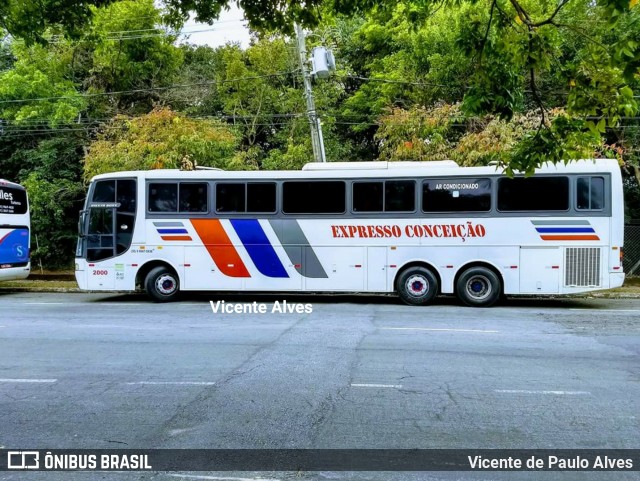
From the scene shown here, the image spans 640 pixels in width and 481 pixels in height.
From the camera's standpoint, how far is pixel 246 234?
15.1 m

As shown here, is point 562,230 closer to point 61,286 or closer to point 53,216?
point 61,286

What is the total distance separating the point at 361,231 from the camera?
1478 cm

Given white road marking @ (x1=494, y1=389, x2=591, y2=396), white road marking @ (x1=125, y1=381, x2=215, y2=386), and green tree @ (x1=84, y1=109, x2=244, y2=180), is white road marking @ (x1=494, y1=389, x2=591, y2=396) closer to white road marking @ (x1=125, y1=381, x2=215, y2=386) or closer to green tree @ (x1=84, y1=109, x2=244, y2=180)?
white road marking @ (x1=125, y1=381, x2=215, y2=386)

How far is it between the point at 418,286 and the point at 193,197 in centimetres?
628

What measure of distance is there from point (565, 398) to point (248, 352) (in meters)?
4.37

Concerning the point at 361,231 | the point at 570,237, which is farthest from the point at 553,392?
the point at 361,231

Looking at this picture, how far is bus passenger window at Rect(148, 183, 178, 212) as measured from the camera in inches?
605

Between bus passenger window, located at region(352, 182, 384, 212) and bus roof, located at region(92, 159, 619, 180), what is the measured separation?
0.83 feet

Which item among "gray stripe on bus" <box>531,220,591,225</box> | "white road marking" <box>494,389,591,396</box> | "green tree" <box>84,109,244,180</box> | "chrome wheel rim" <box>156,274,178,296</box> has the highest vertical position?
"green tree" <box>84,109,244,180</box>

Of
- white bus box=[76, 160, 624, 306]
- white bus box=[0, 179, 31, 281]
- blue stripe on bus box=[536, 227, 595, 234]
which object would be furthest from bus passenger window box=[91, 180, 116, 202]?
blue stripe on bus box=[536, 227, 595, 234]

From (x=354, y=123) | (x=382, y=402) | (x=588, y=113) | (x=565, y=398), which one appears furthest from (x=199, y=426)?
(x=354, y=123)

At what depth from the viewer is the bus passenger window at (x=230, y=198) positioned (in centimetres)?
1520

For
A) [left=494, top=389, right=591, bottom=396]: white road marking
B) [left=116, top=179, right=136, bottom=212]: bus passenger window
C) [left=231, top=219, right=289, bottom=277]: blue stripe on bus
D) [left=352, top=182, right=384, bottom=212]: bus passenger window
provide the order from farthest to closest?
[left=116, top=179, right=136, bottom=212]: bus passenger window → [left=231, top=219, right=289, bottom=277]: blue stripe on bus → [left=352, top=182, right=384, bottom=212]: bus passenger window → [left=494, top=389, right=591, bottom=396]: white road marking

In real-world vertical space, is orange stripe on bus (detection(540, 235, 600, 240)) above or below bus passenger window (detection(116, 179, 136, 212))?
below
